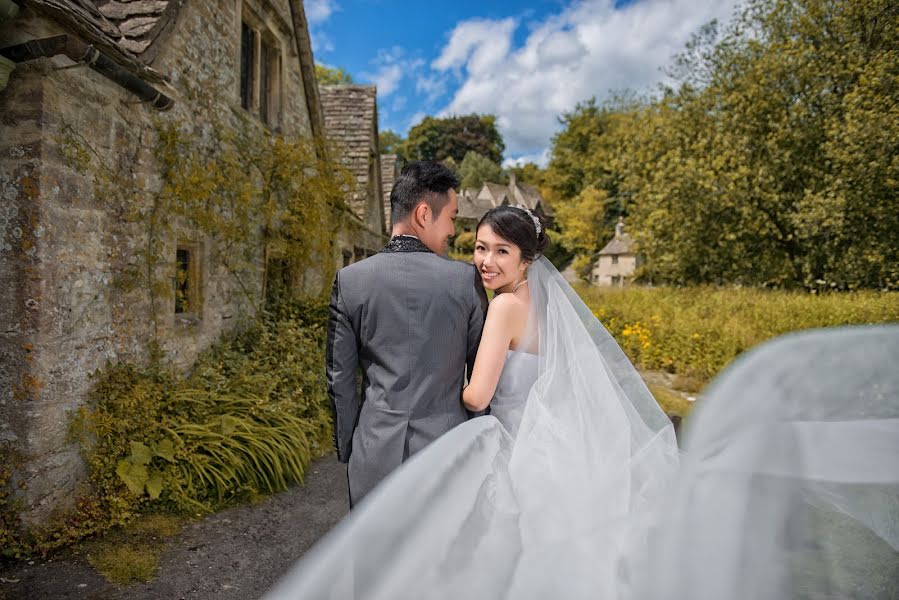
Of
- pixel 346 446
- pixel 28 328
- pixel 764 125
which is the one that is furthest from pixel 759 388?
pixel 764 125

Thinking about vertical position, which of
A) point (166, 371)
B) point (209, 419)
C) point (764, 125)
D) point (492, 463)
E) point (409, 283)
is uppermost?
point (764, 125)

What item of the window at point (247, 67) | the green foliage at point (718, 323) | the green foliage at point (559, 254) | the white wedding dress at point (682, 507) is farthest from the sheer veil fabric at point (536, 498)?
the green foliage at point (559, 254)

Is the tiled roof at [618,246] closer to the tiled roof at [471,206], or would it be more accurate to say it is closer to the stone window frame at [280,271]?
the tiled roof at [471,206]

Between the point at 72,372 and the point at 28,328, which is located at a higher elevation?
the point at 28,328

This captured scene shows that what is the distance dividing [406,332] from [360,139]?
1313cm

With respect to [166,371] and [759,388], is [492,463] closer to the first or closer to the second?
[759,388]

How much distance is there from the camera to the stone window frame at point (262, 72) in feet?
25.1

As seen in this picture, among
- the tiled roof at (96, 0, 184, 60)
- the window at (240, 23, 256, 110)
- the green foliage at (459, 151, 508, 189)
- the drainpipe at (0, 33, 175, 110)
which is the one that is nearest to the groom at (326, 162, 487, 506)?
the drainpipe at (0, 33, 175, 110)

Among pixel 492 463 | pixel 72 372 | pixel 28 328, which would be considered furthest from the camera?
pixel 72 372

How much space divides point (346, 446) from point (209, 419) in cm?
316

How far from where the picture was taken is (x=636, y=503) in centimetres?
193

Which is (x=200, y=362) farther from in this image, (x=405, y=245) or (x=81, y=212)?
(x=405, y=245)

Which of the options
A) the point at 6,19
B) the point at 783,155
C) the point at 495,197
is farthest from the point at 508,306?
the point at 495,197

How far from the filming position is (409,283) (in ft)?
7.32
